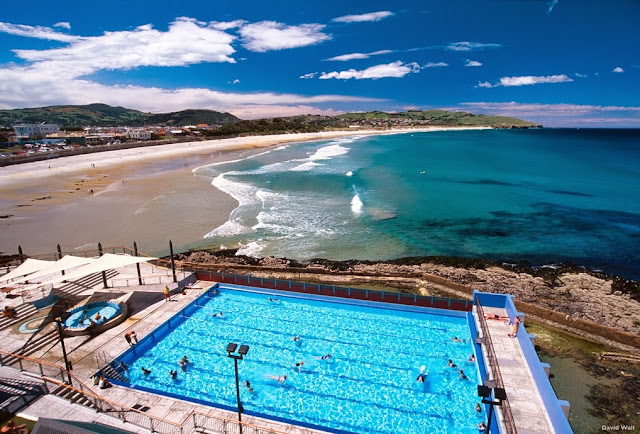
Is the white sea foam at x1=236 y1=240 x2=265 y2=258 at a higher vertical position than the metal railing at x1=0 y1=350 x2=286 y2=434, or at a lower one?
lower

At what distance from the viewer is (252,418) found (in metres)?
11.4

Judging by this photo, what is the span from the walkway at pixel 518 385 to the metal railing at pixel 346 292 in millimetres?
2238

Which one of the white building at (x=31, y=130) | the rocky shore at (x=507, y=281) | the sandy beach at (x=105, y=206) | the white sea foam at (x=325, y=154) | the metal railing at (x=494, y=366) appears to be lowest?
the rocky shore at (x=507, y=281)

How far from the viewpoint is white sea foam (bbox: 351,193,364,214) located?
4144cm

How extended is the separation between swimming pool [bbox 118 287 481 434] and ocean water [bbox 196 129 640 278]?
9.95m

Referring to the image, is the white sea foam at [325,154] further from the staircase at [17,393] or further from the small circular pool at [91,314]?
the staircase at [17,393]

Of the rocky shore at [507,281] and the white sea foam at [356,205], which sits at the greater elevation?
the white sea foam at [356,205]

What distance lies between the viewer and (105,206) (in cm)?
4084

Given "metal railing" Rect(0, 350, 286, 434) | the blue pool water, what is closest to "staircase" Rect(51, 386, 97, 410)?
"metal railing" Rect(0, 350, 286, 434)

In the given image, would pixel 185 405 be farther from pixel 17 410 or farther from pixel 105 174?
pixel 105 174

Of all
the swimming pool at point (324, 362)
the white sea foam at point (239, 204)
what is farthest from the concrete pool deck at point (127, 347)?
the white sea foam at point (239, 204)

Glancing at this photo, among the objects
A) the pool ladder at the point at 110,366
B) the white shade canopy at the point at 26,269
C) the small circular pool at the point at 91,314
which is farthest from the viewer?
the white shade canopy at the point at 26,269

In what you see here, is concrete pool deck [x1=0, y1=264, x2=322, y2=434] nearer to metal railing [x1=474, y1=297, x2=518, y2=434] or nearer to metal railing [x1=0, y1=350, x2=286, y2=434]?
metal railing [x1=0, y1=350, x2=286, y2=434]

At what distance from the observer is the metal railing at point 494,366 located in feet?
35.3
